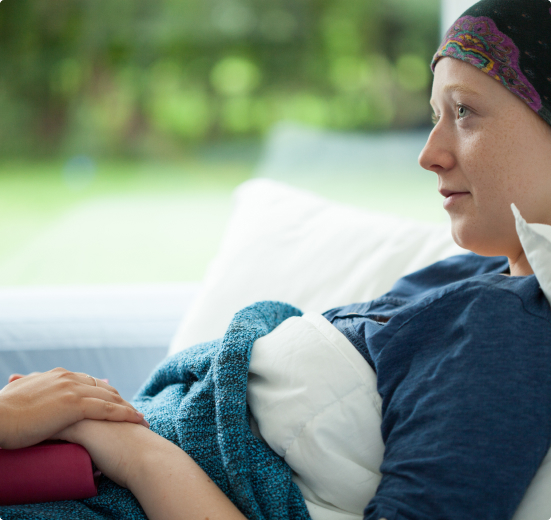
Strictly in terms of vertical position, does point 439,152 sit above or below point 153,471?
above

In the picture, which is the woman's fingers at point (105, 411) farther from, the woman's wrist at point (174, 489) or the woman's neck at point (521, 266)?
the woman's neck at point (521, 266)

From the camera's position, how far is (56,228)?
10.4 feet

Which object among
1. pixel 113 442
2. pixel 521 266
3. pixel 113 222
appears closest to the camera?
pixel 113 442

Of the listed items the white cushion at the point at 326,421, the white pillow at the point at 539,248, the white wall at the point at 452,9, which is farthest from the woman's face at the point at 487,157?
the white wall at the point at 452,9

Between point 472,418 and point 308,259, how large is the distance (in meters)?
0.66

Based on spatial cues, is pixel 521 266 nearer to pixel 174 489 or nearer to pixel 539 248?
pixel 539 248

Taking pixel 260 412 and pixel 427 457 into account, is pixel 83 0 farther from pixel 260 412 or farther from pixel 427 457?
pixel 427 457

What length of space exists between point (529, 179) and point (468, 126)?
0.33ft

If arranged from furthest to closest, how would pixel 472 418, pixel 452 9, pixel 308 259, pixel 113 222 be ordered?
pixel 113 222 < pixel 452 9 < pixel 308 259 < pixel 472 418

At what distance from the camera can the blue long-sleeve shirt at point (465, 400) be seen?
0.51 meters

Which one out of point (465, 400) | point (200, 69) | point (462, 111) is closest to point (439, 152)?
point (462, 111)

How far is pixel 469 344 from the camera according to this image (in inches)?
21.7

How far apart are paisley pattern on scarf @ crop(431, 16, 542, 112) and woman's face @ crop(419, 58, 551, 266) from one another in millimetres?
10

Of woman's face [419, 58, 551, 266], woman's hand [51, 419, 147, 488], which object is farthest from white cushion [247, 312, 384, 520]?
woman's face [419, 58, 551, 266]
